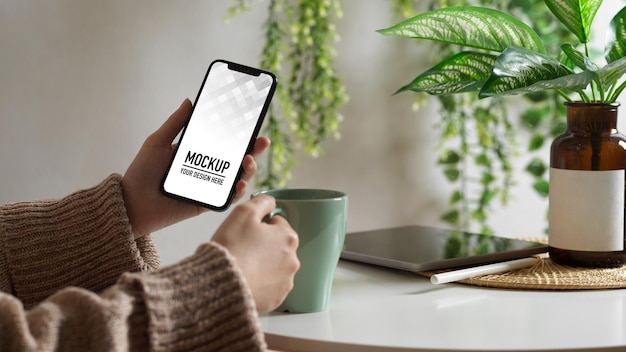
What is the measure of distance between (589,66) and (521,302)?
0.96 ft

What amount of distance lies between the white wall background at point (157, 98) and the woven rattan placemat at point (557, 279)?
832 millimetres

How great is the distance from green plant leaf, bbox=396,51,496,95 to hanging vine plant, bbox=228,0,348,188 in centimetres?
65

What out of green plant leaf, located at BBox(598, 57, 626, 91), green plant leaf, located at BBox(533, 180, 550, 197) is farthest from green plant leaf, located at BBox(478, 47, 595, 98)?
green plant leaf, located at BBox(533, 180, 550, 197)

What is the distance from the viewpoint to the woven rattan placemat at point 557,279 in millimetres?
863

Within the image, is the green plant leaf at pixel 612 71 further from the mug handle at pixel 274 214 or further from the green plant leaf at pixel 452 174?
the green plant leaf at pixel 452 174

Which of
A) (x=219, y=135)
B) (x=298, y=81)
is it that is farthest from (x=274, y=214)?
(x=298, y=81)

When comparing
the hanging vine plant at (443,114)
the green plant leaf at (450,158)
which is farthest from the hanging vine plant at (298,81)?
the green plant leaf at (450,158)

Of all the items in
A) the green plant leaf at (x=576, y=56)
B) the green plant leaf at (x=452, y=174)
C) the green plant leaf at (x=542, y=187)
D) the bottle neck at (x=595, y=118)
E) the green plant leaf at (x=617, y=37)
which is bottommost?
the green plant leaf at (x=542, y=187)

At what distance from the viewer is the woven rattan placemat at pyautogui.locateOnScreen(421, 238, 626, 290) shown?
86 cm

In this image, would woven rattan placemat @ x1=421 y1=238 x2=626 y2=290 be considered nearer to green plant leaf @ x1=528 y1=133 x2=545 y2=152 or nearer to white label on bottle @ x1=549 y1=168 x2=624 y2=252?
white label on bottle @ x1=549 y1=168 x2=624 y2=252

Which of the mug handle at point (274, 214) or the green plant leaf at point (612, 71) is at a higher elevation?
the green plant leaf at point (612, 71)

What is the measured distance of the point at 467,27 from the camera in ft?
3.14

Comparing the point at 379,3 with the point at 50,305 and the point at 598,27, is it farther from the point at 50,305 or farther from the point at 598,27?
the point at 50,305

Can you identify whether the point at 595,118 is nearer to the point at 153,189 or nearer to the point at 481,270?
the point at 481,270
